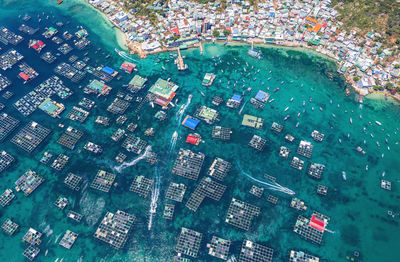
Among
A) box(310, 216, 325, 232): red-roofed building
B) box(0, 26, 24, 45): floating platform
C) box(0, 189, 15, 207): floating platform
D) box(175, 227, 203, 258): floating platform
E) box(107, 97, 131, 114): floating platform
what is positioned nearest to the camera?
box(175, 227, 203, 258): floating platform

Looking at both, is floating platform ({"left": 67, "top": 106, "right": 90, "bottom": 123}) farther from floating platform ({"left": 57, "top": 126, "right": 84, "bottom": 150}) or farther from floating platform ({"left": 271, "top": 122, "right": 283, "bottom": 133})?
floating platform ({"left": 271, "top": 122, "right": 283, "bottom": 133})

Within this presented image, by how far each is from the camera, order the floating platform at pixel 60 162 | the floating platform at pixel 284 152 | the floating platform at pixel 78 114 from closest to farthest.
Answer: the floating platform at pixel 284 152, the floating platform at pixel 60 162, the floating platform at pixel 78 114

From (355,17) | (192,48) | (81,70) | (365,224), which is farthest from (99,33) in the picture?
(365,224)

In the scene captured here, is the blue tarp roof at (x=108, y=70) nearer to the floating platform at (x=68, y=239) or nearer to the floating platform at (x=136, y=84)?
the floating platform at (x=136, y=84)

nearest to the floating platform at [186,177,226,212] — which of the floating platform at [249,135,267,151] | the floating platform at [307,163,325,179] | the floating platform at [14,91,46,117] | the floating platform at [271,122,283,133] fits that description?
the floating platform at [249,135,267,151]

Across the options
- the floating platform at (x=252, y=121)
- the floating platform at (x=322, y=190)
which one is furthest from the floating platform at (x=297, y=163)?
the floating platform at (x=252, y=121)

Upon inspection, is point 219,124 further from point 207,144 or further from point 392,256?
point 392,256

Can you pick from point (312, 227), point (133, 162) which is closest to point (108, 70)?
point (133, 162)
